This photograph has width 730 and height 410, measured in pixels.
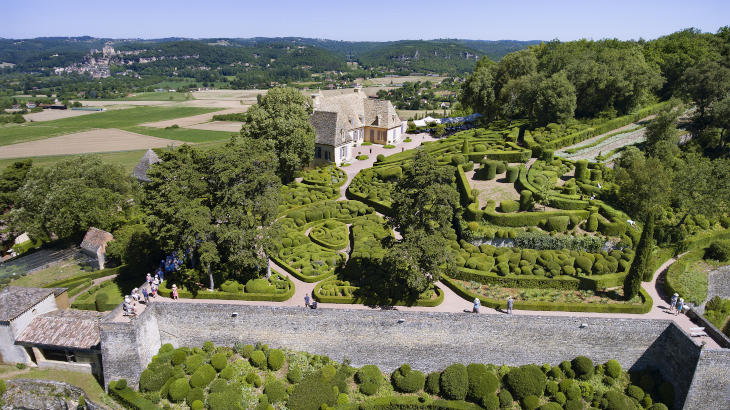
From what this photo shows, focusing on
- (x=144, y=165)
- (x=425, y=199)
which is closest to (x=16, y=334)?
(x=144, y=165)

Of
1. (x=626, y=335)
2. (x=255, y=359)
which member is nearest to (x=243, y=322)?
(x=255, y=359)

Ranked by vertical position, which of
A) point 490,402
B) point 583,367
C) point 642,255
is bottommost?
point 490,402

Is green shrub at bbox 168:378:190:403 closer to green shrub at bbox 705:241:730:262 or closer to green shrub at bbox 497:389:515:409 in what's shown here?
green shrub at bbox 497:389:515:409

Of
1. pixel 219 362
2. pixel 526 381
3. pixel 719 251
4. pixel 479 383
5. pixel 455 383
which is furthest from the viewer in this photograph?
pixel 719 251

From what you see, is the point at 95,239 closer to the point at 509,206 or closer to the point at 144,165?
the point at 144,165

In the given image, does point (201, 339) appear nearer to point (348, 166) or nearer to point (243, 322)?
point (243, 322)

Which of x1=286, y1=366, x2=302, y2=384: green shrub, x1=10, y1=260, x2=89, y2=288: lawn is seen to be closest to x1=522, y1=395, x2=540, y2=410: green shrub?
x1=286, y1=366, x2=302, y2=384: green shrub

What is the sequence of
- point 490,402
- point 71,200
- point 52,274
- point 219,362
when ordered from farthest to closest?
point 71,200
point 52,274
point 219,362
point 490,402
